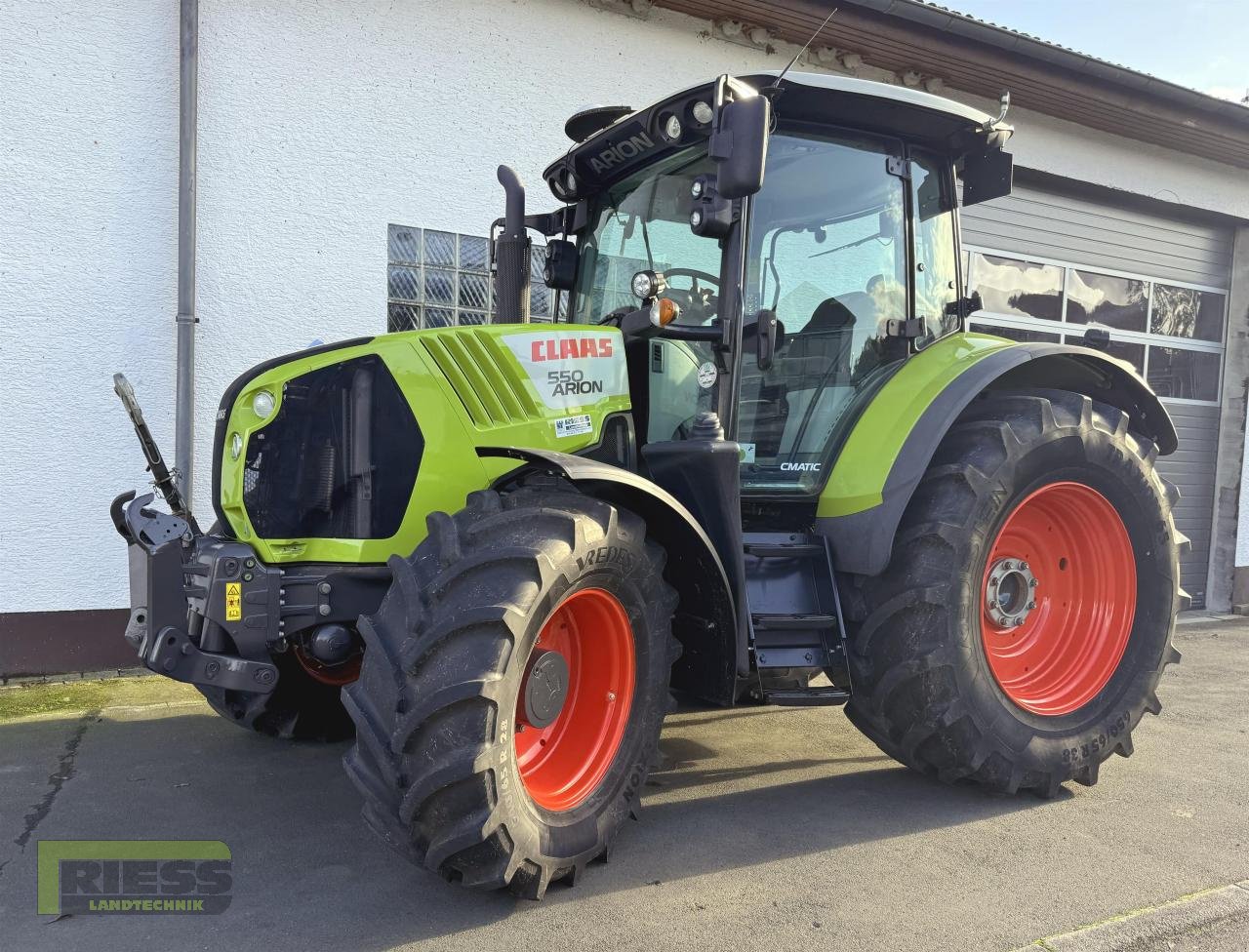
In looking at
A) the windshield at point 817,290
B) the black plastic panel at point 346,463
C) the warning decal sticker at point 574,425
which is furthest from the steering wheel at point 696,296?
the black plastic panel at point 346,463

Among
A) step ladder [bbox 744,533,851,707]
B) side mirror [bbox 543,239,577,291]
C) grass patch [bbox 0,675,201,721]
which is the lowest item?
grass patch [bbox 0,675,201,721]

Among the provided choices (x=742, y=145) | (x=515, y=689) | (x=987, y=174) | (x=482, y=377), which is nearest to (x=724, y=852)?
(x=515, y=689)

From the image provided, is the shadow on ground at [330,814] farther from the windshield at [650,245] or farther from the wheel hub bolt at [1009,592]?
the windshield at [650,245]

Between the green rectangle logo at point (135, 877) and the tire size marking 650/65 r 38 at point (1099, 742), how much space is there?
112 inches

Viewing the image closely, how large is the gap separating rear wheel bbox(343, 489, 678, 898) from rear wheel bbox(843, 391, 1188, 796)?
876mm

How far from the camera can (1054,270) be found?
8078 millimetres

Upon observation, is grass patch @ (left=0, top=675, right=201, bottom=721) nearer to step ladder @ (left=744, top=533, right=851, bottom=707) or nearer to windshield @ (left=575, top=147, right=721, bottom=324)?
windshield @ (left=575, top=147, right=721, bottom=324)

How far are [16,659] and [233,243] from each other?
255cm

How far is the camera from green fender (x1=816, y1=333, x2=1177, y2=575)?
3.12 m

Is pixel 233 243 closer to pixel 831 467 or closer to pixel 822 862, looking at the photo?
pixel 831 467

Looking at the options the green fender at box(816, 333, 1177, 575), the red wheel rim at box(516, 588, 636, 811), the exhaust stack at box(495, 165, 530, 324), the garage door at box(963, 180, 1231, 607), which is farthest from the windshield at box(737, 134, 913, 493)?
the garage door at box(963, 180, 1231, 607)

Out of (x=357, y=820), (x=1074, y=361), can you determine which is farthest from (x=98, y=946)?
(x=1074, y=361)

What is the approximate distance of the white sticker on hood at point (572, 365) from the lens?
296 centimetres

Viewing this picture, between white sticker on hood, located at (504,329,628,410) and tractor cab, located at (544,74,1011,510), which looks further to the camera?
tractor cab, located at (544,74,1011,510)
